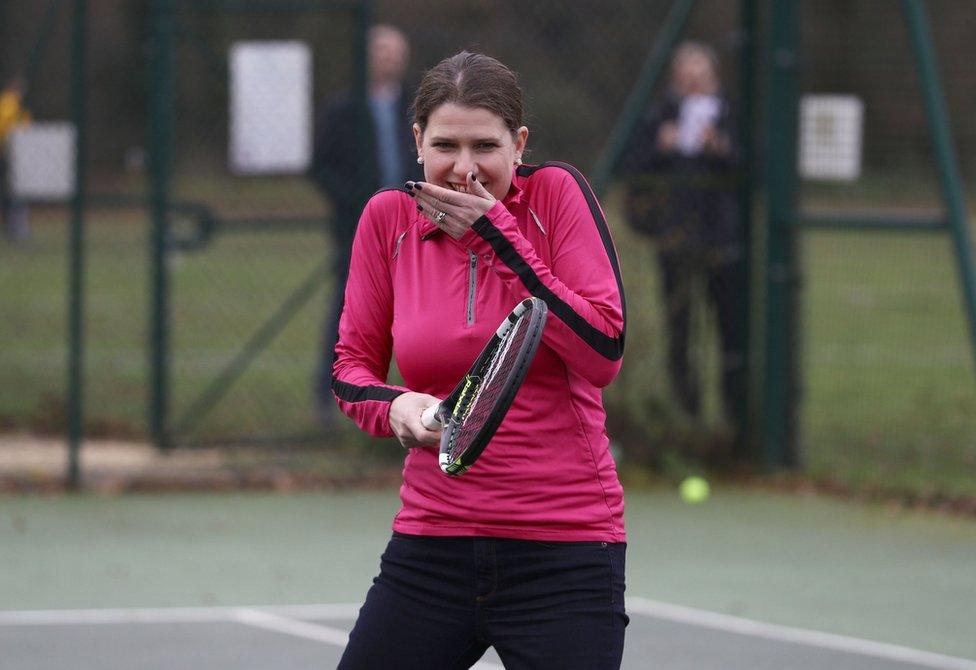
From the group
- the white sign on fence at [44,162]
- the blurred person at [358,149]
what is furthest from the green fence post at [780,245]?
the white sign on fence at [44,162]

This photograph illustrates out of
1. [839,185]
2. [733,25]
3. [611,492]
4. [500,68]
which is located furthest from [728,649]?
[733,25]

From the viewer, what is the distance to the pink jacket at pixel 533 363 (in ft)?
10.5

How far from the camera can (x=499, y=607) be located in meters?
3.28

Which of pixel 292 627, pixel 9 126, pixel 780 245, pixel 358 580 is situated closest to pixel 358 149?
pixel 780 245

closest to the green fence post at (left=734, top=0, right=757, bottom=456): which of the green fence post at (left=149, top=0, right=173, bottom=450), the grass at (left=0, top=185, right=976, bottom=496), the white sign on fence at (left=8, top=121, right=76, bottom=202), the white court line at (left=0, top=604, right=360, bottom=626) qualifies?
the grass at (left=0, top=185, right=976, bottom=496)

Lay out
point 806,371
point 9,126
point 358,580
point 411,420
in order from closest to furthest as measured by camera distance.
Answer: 1. point 411,420
2. point 358,580
3. point 806,371
4. point 9,126

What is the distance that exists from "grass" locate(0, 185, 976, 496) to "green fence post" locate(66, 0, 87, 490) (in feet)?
3.31

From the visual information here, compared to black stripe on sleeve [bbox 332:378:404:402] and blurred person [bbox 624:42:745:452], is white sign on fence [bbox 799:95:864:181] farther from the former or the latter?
black stripe on sleeve [bbox 332:378:404:402]

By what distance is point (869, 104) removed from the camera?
871cm

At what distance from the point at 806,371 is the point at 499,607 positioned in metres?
7.18

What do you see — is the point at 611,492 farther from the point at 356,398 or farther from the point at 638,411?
the point at 638,411

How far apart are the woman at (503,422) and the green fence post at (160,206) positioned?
570cm

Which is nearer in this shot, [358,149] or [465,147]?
[465,147]

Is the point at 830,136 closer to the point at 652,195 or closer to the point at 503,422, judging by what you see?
the point at 652,195
